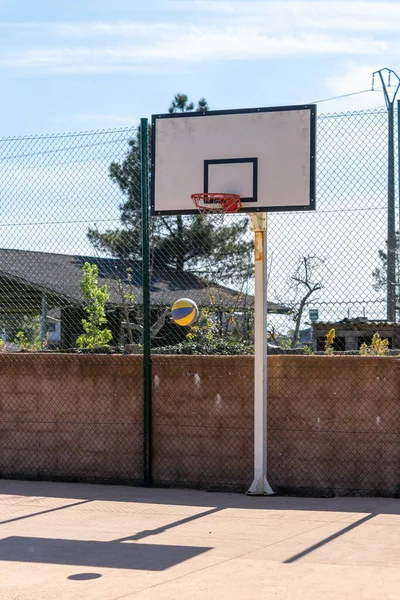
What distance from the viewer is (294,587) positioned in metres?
5.17

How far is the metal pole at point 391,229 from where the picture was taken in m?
→ 8.56

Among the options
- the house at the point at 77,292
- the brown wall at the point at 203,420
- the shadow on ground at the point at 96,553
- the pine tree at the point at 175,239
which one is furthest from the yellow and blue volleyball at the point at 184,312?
the shadow on ground at the point at 96,553

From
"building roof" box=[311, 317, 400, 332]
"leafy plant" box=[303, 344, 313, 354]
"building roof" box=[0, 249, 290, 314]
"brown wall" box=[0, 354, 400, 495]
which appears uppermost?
"building roof" box=[0, 249, 290, 314]

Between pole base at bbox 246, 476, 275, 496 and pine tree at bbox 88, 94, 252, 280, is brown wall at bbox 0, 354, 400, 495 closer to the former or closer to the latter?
pole base at bbox 246, 476, 275, 496

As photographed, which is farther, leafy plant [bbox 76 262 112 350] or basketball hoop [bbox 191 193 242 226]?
leafy plant [bbox 76 262 112 350]

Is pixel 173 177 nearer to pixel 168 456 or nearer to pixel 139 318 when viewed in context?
pixel 139 318

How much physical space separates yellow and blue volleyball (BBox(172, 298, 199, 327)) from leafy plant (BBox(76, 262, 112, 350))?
94 cm

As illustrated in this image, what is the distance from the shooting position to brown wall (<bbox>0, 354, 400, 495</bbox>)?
8.70m

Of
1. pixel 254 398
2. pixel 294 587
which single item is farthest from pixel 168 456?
pixel 294 587

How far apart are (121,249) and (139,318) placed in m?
0.83

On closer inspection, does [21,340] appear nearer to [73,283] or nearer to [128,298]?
[73,283]

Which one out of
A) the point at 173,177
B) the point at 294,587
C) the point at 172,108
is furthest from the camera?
the point at 172,108

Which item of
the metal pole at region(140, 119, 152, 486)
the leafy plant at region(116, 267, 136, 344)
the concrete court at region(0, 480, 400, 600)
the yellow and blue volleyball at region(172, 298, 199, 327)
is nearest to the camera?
the concrete court at region(0, 480, 400, 600)

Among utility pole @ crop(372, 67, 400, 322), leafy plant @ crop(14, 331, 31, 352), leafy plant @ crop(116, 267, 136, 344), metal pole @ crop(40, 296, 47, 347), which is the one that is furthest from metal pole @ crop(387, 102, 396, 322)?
leafy plant @ crop(14, 331, 31, 352)
